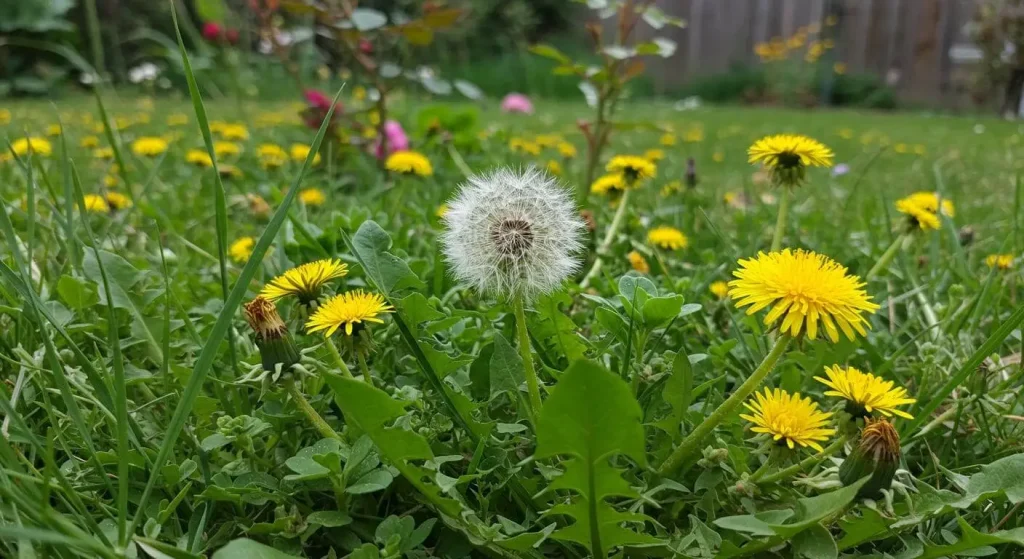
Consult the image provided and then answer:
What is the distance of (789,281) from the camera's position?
71 centimetres

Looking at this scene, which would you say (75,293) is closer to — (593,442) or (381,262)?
(381,262)

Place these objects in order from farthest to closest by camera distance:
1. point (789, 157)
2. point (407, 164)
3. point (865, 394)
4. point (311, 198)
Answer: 1. point (311, 198)
2. point (407, 164)
3. point (789, 157)
4. point (865, 394)

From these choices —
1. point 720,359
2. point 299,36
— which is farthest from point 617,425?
point 299,36

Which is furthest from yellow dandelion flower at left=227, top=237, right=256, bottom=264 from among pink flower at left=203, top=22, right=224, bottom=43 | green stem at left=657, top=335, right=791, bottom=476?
pink flower at left=203, top=22, right=224, bottom=43

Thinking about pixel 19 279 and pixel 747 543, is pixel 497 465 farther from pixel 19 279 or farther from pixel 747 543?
pixel 19 279

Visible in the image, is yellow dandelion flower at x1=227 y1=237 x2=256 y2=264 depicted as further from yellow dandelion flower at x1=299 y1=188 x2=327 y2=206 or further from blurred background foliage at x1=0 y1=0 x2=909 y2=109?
blurred background foliage at x1=0 y1=0 x2=909 y2=109

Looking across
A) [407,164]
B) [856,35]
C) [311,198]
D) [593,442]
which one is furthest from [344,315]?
[856,35]

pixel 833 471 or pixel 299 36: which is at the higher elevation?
pixel 299 36

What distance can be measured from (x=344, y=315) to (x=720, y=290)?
0.75m

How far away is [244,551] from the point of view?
634mm

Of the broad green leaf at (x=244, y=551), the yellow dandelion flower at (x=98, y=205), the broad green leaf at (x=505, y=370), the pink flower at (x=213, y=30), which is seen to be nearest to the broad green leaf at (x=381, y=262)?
the broad green leaf at (x=505, y=370)

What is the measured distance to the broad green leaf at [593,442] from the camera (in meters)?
0.60

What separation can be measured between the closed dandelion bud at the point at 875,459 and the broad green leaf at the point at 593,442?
0.20 metres

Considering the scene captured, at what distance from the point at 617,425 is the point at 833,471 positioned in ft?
0.92
